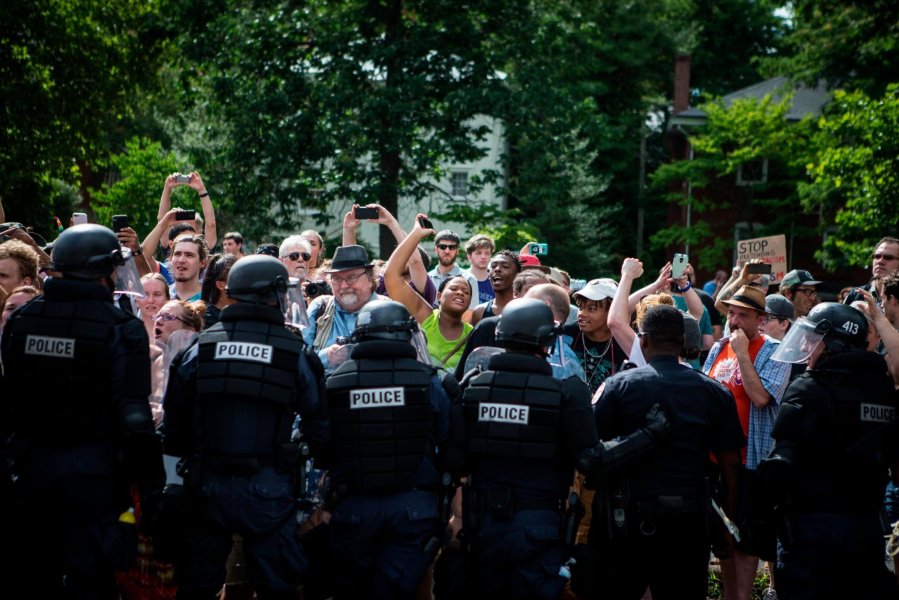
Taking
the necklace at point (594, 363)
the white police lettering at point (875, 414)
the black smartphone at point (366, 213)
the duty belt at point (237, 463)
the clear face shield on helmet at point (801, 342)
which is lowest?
the duty belt at point (237, 463)

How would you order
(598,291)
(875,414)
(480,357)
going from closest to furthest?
(875,414) < (480,357) < (598,291)

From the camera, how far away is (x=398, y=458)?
5320 millimetres

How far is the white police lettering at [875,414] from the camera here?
5371mm

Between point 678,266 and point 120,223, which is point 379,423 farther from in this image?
point 120,223

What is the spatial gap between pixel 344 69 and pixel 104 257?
56.1 feet

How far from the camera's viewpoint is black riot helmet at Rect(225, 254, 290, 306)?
532cm

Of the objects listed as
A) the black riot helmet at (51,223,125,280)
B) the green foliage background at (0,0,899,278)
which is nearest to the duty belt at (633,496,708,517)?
the black riot helmet at (51,223,125,280)

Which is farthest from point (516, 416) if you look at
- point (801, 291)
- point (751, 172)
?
point (751, 172)

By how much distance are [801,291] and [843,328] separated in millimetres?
4713

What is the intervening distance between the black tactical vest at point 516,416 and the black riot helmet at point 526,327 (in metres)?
0.18

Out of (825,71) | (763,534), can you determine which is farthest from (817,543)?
(825,71)

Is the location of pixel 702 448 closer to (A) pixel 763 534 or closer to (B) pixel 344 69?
(A) pixel 763 534

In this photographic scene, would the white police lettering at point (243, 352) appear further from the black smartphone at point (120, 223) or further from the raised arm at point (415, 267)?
the black smartphone at point (120, 223)

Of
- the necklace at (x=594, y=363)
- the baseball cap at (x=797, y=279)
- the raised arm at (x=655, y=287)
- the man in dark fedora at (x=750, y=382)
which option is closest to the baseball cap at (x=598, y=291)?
the necklace at (x=594, y=363)
